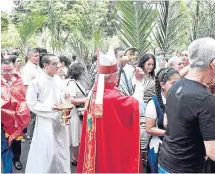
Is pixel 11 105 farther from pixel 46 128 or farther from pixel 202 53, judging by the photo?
pixel 202 53

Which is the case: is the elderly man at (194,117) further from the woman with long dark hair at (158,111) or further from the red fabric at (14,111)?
the red fabric at (14,111)

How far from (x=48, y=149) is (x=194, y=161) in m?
2.41

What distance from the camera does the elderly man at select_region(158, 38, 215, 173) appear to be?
1.84 m

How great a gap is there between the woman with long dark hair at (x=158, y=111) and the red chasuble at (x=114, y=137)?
12 cm

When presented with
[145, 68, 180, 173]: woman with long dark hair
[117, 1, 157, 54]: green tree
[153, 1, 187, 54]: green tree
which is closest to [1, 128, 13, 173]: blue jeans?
[145, 68, 180, 173]: woman with long dark hair

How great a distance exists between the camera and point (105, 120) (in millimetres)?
3117

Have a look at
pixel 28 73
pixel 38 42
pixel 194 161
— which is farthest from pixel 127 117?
pixel 38 42

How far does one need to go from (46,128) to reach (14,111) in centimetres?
41

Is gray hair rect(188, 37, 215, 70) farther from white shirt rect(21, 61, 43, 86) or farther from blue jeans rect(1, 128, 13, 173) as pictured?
white shirt rect(21, 61, 43, 86)

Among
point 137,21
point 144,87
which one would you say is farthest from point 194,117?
point 137,21

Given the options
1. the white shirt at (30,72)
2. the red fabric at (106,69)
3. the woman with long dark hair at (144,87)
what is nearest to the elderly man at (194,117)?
the red fabric at (106,69)

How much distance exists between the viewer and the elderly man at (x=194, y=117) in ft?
6.03

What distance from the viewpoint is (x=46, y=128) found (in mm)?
4039

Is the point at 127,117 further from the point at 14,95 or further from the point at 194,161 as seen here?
the point at 14,95
